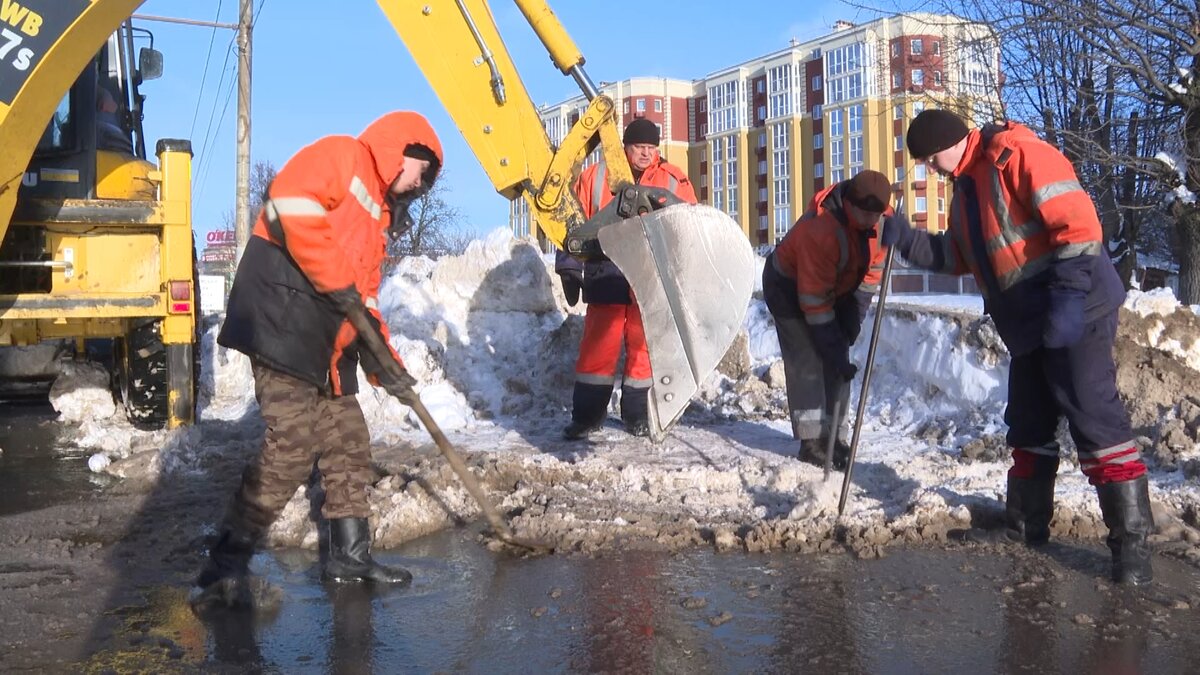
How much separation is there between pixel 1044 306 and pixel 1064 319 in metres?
0.24

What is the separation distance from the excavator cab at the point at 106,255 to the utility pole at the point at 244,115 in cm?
1077

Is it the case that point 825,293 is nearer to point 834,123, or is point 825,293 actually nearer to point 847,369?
point 847,369

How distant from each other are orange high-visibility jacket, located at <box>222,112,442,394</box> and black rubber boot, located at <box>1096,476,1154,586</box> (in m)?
2.79

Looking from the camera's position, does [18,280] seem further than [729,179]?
No

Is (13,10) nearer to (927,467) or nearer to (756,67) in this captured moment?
(927,467)

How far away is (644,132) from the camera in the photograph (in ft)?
21.7

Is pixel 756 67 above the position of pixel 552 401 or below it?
above

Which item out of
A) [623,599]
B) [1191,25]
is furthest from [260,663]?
[1191,25]

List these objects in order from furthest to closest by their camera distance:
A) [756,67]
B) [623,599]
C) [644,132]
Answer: [756,67] < [644,132] < [623,599]

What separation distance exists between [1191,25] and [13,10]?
30.7 ft

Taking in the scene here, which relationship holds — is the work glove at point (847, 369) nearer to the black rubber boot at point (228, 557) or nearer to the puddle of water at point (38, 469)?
the black rubber boot at point (228, 557)

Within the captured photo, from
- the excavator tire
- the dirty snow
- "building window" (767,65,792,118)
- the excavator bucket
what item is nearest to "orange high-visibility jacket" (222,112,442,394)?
the dirty snow

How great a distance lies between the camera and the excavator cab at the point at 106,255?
6.67 metres

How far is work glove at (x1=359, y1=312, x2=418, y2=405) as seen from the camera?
13.0 ft
